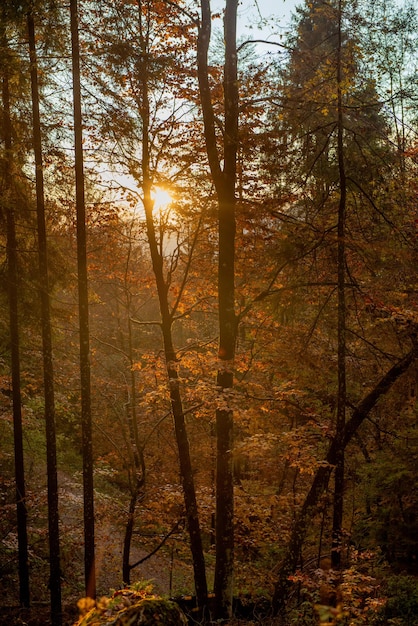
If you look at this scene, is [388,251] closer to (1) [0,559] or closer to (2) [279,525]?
(2) [279,525]

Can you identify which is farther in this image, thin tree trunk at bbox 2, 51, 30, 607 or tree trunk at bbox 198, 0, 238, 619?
thin tree trunk at bbox 2, 51, 30, 607

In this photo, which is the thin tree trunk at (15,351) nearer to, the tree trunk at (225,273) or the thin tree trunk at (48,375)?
the thin tree trunk at (48,375)

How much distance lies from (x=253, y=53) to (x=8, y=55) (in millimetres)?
4789

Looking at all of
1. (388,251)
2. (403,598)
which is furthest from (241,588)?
Result: (388,251)

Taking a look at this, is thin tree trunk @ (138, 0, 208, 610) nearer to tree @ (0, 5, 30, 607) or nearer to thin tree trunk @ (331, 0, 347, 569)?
tree @ (0, 5, 30, 607)

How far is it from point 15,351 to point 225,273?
5662mm

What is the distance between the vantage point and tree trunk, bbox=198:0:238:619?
30.1 feet

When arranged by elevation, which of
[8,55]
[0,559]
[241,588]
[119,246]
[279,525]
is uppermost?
[8,55]

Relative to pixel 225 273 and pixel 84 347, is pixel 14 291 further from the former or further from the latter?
pixel 225 273

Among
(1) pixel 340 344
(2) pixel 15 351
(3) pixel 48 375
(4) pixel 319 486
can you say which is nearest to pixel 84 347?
(3) pixel 48 375

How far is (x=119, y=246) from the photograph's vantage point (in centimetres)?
1423

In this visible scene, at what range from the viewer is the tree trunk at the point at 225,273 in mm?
9164

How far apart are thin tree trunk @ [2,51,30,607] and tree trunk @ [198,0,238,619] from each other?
4.42m

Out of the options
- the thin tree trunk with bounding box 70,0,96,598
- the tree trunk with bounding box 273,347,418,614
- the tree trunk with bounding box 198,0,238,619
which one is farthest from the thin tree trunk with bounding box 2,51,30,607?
the tree trunk with bounding box 273,347,418,614
